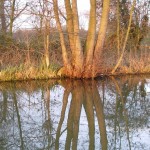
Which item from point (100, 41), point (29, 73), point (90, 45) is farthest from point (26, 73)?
point (100, 41)

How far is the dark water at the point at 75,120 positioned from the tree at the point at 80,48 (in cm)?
442

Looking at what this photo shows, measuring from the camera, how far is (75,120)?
25.0ft

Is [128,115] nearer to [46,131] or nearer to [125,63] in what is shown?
[46,131]

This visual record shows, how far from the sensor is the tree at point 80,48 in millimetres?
16484

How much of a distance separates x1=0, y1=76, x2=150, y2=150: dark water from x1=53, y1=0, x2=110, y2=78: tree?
442 centimetres

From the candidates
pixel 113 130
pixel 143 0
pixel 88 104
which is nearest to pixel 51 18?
pixel 143 0

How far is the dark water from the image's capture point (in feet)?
19.4

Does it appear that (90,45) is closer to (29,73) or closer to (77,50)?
(77,50)

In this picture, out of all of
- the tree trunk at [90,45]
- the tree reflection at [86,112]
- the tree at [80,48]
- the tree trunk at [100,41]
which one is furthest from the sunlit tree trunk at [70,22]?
the tree reflection at [86,112]

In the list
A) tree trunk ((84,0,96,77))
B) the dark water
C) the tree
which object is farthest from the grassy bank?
the dark water

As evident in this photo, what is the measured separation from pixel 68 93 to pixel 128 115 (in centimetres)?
404

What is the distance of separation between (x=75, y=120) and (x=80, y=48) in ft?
30.5

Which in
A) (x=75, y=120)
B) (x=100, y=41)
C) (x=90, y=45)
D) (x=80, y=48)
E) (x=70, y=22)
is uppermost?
(x=70, y=22)

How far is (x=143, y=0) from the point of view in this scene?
793 inches
